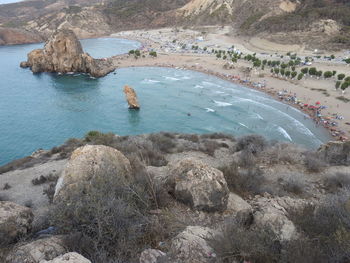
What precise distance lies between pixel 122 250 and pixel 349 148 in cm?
1641

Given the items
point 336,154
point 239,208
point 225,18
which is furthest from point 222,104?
point 225,18

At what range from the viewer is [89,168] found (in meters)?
8.00

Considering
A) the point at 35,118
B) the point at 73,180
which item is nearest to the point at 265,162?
the point at 73,180

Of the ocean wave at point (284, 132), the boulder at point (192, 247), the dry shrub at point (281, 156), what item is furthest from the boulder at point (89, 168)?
the ocean wave at point (284, 132)

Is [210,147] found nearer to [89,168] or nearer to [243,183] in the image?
[243,183]

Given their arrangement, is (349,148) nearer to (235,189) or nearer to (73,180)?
(235,189)

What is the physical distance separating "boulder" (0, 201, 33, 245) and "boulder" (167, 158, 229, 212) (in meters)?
4.37

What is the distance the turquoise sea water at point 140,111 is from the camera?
95.2 feet

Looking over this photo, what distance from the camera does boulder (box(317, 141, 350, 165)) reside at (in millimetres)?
14500

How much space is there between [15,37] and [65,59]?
71.2 m

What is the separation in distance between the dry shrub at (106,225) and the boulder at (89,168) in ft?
3.28

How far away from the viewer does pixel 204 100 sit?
39031mm

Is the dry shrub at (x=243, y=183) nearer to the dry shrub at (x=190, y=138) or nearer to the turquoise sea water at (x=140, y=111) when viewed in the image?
the dry shrub at (x=190, y=138)


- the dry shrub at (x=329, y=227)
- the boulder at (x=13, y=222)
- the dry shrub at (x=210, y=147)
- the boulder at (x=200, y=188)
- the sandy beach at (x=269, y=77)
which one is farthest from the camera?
the sandy beach at (x=269, y=77)
